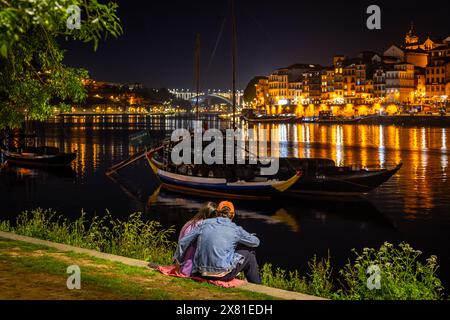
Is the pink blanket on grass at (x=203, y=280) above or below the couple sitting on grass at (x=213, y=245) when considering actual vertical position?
below

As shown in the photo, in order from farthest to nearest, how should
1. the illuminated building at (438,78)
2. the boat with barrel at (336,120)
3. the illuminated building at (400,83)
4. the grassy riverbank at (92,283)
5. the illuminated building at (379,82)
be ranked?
the illuminated building at (379,82) < the illuminated building at (400,83) < the boat with barrel at (336,120) < the illuminated building at (438,78) < the grassy riverbank at (92,283)

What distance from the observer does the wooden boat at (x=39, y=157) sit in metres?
57.8

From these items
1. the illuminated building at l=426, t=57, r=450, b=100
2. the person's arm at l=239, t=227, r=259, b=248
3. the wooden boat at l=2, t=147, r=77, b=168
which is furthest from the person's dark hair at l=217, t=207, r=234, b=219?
the illuminated building at l=426, t=57, r=450, b=100

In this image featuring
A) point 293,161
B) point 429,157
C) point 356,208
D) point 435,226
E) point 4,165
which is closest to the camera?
point 435,226

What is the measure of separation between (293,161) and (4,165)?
31425mm

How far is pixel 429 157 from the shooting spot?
66688 millimetres

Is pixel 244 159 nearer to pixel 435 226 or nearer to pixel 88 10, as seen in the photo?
pixel 435 226

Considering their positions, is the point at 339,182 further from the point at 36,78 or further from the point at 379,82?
the point at 379,82

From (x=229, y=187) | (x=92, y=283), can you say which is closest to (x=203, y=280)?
(x=92, y=283)

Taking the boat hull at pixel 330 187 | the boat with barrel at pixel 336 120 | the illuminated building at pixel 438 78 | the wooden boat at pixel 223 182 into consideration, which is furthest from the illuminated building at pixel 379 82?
the boat hull at pixel 330 187

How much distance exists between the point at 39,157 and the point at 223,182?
2748 centimetres

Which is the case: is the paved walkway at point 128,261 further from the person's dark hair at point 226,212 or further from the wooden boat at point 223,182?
the wooden boat at point 223,182

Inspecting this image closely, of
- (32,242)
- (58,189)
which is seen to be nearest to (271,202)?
(58,189)

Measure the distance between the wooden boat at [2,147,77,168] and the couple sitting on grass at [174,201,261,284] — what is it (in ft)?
159
